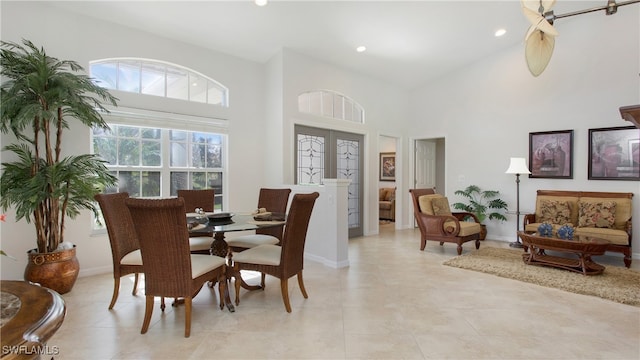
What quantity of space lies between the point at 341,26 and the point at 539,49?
3.04 meters

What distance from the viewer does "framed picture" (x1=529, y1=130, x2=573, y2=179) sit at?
521 centimetres

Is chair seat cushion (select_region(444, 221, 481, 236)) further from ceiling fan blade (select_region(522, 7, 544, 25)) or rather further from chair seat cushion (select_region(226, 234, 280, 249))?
ceiling fan blade (select_region(522, 7, 544, 25))

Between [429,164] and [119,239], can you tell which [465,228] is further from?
[119,239]

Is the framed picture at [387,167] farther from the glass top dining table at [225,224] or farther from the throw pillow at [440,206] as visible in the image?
the glass top dining table at [225,224]

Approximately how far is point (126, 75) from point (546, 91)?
647cm

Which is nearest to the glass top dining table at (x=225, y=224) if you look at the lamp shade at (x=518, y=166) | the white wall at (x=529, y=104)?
the lamp shade at (x=518, y=166)

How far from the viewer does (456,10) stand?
14.5ft

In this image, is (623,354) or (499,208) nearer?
(623,354)

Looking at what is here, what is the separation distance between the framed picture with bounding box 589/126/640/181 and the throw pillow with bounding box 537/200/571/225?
0.67 metres

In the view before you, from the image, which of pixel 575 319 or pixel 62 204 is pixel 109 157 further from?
pixel 575 319

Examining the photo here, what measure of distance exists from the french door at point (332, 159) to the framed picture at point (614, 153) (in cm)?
369

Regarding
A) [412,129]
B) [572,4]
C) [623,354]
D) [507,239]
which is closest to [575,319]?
[623,354]

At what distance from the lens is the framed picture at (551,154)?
5.21 metres

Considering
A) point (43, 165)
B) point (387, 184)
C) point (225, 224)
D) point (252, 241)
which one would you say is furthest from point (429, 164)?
point (43, 165)
